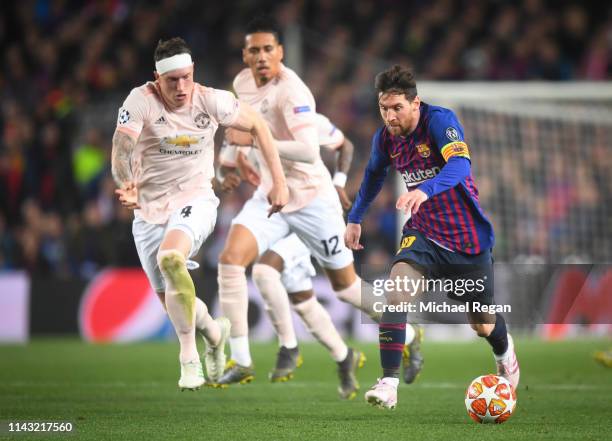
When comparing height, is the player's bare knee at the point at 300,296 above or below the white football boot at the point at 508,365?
above

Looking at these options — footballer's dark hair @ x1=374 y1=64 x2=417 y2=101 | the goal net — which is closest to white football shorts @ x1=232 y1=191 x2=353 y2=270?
footballer's dark hair @ x1=374 y1=64 x2=417 y2=101

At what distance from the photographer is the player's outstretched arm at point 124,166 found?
288 inches

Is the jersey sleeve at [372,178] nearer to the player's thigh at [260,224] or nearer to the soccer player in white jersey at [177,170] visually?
the soccer player in white jersey at [177,170]

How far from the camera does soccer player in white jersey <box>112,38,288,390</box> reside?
7648 mm

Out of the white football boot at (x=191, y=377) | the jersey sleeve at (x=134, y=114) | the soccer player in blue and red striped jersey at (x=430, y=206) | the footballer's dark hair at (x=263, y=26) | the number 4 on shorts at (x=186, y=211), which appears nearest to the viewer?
the soccer player in blue and red striped jersey at (x=430, y=206)

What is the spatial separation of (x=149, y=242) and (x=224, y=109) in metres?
1.13

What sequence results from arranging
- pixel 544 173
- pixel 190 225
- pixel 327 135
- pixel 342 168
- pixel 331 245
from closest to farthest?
pixel 190 225 < pixel 331 245 < pixel 327 135 < pixel 342 168 < pixel 544 173

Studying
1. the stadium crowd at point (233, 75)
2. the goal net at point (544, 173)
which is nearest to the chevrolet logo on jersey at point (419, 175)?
the goal net at point (544, 173)

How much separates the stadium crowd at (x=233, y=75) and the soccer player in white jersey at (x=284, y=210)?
22.3 feet

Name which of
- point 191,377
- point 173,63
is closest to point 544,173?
point 173,63

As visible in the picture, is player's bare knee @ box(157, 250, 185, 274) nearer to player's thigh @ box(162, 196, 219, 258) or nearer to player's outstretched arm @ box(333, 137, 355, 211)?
player's thigh @ box(162, 196, 219, 258)

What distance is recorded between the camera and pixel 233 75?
746 inches

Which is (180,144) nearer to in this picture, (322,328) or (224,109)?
(224,109)

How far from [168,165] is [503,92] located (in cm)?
752
